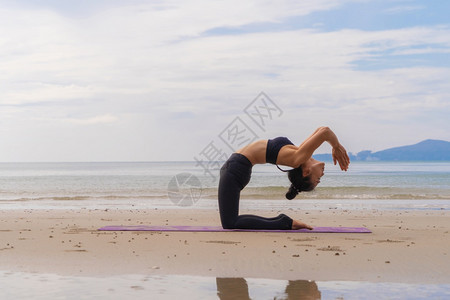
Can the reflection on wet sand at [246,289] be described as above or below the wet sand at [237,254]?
above

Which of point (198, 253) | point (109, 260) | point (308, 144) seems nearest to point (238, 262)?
point (198, 253)

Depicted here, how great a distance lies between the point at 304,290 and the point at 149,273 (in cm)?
144

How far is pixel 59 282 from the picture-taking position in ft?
14.9

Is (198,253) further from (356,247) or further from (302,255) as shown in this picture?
(356,247)

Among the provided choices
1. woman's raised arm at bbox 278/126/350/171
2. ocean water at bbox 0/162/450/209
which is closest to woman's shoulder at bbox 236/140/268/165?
woman's raised arm at bbox 278/126/350/171

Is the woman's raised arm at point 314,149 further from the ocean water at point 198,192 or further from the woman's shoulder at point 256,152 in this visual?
the ocean water at point 198,192

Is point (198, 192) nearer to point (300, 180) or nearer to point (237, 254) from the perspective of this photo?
point (300, 180)

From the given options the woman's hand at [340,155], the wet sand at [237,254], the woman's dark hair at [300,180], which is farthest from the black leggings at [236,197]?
the woman's hand at [340,155]

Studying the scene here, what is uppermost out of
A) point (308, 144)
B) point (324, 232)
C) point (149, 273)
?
point (308, 144)

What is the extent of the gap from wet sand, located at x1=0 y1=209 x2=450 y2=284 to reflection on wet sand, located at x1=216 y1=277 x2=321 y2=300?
205 mm

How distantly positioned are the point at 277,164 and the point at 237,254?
1915mm

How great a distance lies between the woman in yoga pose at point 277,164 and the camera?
23.2 feet

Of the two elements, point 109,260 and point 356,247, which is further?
point 356,247


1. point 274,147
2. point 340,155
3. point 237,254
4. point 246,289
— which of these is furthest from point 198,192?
point 246,289
